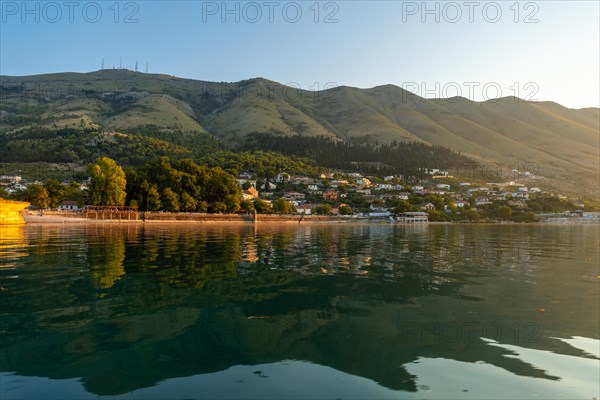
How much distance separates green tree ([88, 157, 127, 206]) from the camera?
81.1 metres

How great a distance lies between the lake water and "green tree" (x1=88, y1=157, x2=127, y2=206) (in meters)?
68.6

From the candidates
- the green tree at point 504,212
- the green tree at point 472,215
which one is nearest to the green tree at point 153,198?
the green tree at point 472,215

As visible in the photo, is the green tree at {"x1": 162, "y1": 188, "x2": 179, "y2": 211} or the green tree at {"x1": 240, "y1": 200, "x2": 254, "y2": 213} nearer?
the green tree at {"x1": 162, "y1": 188, "x2": 179, "y2": 211}

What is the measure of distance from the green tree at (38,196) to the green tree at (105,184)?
40.9 ft

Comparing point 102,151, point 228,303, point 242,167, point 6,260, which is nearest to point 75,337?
point 228,303

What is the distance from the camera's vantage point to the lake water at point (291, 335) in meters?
6.62

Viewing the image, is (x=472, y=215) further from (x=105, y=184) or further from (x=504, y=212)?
(x=105, y=184)

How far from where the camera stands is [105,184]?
267 ft

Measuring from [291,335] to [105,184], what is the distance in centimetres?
8228

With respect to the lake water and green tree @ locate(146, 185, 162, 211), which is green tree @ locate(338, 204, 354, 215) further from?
the lake water

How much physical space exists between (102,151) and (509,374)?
216 metres

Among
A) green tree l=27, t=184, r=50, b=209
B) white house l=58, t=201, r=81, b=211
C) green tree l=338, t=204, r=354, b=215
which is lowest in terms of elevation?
green tree l=338, t=204, r=354, b=215

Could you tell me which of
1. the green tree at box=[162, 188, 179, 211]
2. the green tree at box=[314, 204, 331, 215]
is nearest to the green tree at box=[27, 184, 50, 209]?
the green tree at box=[162, 188, 179, 211]

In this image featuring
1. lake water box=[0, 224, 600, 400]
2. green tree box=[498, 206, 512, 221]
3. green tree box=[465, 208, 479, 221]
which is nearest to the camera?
lake water box=[0, 224, 600, 400]
